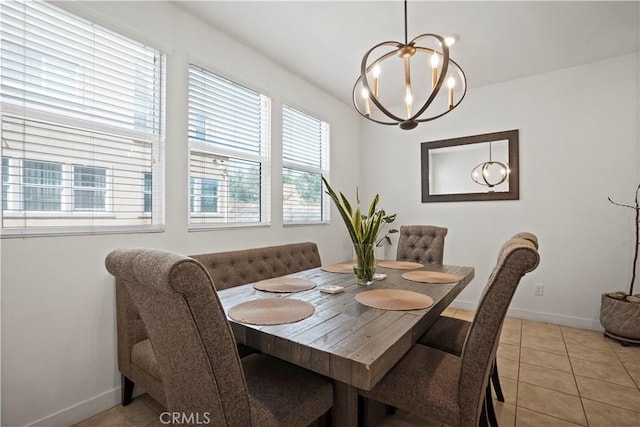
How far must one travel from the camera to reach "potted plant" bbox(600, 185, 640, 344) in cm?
250

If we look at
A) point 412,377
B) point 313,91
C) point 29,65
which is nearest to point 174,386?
point 412,377

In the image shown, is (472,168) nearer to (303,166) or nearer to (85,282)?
(303,166)

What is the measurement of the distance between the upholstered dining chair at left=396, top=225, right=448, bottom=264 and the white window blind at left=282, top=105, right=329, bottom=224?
115 cm

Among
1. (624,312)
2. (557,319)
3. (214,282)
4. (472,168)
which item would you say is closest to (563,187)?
(472,168)

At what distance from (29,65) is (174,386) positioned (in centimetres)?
182

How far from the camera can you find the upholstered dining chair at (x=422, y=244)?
2754 millimetres

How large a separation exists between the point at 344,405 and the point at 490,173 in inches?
129

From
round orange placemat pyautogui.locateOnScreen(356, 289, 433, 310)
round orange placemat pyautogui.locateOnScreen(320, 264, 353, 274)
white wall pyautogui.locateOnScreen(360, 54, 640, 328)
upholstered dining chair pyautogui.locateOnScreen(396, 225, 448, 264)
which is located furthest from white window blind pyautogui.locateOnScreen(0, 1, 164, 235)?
white wall pyautogui.locateOnScreen(360, 54, 640, 328)

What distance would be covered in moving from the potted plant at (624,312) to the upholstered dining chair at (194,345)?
3.02 m

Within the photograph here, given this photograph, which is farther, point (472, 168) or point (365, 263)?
point (472, 168)

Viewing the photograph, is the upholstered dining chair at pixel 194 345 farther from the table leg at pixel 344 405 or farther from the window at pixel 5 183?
the window at pixel 5 183

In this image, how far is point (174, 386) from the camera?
95 centimetres

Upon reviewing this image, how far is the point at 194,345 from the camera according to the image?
784 millimetres

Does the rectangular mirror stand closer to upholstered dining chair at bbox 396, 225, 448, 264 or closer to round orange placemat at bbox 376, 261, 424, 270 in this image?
upholstered dining chair at bbox 396, 225, 448, 264
